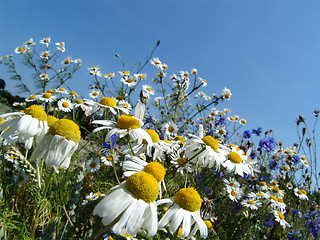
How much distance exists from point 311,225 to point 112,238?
2.64 metres

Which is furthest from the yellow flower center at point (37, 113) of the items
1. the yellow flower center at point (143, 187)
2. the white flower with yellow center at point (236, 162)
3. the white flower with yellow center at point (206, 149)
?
the white flower with yellow center at point (236, 162)

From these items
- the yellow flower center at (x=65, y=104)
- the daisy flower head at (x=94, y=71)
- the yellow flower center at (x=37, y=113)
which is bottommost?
the yellow flower center at (x=37, y=113)

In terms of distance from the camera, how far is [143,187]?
73 centimetres

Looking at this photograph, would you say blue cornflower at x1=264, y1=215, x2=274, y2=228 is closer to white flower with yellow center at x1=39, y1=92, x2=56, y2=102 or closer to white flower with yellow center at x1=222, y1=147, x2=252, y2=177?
white flower with yellow center at x1=222, y1=147, x2=252, y2=177

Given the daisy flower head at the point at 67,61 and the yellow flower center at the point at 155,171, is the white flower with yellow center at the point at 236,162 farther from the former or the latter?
the daisy flower head at the point at 67,61

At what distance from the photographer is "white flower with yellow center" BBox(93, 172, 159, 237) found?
2.14ft

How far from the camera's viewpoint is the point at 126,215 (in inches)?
26.1

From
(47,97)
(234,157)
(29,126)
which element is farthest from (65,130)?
(47,97)

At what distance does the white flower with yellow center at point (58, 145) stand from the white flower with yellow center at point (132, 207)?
188mm

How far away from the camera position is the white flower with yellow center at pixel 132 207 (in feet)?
2.14

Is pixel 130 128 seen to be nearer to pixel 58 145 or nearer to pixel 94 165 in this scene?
pixel 58 145

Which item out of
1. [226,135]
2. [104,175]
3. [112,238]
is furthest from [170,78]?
[112,238]

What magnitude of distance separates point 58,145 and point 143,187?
0.27 m

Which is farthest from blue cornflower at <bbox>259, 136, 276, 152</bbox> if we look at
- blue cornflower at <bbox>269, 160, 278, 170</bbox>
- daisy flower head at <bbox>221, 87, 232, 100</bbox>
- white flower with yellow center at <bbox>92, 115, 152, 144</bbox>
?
white flower with yellow center at <bbox>92, 115, 152, 144</bbox>
